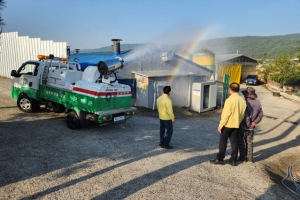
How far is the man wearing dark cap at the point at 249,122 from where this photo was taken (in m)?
5.93

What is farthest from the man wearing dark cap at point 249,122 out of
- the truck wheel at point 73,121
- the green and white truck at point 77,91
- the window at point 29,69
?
the window at point 29,69

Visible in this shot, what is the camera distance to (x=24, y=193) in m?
4.14

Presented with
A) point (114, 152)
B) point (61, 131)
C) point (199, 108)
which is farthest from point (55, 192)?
point (199, 108)

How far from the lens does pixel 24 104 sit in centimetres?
989

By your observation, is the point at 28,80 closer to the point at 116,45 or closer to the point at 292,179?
the point at 116,45

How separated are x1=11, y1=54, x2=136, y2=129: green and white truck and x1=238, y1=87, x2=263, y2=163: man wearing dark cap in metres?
3.87

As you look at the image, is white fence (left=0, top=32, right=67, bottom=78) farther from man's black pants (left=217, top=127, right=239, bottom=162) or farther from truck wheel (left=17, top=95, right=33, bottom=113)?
man's black pants (left=217, top=127, right=239, bottom=162)

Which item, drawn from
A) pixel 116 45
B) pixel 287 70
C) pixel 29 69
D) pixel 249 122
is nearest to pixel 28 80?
pixel 29 69

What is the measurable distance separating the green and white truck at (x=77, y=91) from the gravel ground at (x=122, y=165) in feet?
2.02

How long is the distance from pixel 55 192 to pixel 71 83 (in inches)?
191

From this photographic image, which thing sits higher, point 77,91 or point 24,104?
point 77,91

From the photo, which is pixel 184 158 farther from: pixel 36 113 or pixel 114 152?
pixel 36 113

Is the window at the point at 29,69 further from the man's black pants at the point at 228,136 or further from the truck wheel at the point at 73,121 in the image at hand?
the man's black pants at the point at 228,136

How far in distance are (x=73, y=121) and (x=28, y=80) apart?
3.03 metres
